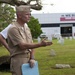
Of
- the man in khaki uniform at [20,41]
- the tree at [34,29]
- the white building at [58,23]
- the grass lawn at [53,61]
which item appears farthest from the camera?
the white building at [58,23]

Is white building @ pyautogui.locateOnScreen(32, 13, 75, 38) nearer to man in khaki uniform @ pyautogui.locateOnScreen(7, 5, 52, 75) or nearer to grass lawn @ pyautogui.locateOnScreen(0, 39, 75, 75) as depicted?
grass lawn @ pyautogui.locateOnScreen(0, 39, 75, 75)

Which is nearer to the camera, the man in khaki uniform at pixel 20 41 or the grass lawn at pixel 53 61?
the man in khaki uniform at pixel 20 41

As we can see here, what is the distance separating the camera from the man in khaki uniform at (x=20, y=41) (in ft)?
15.6

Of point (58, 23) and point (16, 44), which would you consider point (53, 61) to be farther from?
point (58, 23)

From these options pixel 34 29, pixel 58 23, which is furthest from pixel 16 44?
pixel 58 23

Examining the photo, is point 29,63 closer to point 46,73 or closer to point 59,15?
point 46,73

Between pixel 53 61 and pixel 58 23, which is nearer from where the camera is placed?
pixel 53 61

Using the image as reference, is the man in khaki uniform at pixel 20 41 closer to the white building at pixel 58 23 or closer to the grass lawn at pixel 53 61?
the grass lawn at pixel 53 61

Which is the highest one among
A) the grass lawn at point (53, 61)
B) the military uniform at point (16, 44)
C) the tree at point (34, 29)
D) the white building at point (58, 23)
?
the military uniform at point (16, 44)

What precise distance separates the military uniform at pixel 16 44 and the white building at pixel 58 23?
319 ft

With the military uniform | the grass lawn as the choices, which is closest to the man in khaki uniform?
the military uniform

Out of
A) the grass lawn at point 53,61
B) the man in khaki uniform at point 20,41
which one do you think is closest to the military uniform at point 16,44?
the man in khaki uniform at point 20,41

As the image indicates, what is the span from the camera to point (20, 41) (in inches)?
188

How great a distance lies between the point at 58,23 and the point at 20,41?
100325mm
